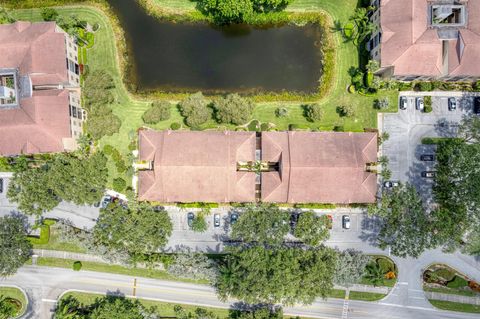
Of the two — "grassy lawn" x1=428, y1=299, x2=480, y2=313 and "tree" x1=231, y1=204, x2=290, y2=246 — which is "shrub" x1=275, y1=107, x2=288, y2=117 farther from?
"grassy lawn" x1=428, y1=299, x2=480, y2=313

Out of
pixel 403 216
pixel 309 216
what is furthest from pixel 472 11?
pixel 309 216

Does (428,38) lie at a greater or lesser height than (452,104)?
greater

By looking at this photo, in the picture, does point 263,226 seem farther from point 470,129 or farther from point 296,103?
point 470,129

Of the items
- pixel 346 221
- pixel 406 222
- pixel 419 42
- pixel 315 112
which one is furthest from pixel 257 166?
pixel 419 42

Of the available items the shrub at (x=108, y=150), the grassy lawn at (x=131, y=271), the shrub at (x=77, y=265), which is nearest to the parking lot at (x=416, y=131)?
the grassy lawn at (x=131, y=271)

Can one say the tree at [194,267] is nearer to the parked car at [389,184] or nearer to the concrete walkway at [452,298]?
the parked car at [389,184]

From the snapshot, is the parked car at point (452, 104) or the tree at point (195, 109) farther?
the parked car at point (452, 104)

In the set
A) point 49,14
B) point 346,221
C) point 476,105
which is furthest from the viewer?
point 476,105
